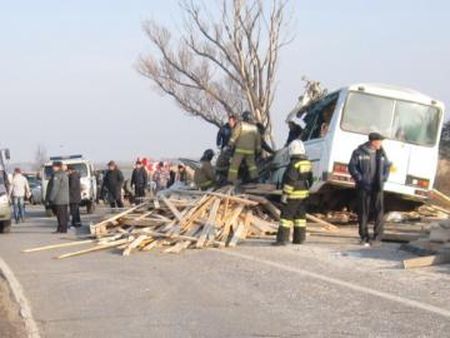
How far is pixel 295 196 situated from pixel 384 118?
345cm

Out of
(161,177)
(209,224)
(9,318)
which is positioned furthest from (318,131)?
(161,177)

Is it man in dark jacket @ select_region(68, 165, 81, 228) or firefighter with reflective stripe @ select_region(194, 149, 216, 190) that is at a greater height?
firefighter with reflective stripe @ select_region(194, 149, 216, 190)

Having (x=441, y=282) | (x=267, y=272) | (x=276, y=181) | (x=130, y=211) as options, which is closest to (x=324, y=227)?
(x=276, y=181)

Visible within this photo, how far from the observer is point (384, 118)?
16.2 metres

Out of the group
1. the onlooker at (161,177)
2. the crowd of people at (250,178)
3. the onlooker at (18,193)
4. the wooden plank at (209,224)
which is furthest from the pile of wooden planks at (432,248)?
the onlooker at (161,177)

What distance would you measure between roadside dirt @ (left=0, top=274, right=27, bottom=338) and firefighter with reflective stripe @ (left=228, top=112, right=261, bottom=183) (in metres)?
8.40

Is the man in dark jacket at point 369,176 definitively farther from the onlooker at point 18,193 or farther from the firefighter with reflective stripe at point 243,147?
the onlooker at point 18,193

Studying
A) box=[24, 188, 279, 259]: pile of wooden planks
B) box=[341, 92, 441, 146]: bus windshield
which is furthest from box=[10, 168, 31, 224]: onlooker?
box=[341, 92, 441, 146]: bus windshield

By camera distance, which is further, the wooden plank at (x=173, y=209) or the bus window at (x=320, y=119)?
the bus window at (x=320, y=119)

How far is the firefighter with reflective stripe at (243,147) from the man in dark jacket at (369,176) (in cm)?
462

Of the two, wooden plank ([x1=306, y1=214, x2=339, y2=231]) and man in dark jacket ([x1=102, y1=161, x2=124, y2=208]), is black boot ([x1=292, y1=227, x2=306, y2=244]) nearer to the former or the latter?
wooden plank ([x1=306, y1=214, x2=339, y2=231])

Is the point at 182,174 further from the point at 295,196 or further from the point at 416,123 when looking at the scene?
the point at 295,196

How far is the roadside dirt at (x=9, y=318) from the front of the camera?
7816mm

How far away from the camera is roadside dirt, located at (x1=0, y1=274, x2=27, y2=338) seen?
7.82 meters
